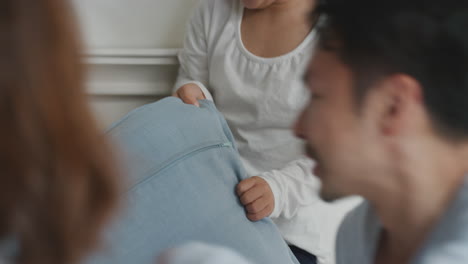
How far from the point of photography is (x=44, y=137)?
0.35m

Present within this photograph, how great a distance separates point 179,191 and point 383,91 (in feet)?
1.24

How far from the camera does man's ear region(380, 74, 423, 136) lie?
22.7 inches

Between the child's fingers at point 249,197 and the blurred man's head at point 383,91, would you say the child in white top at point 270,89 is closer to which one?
the child's fingers at point 249,197

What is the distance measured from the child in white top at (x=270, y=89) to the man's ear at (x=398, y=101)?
0.52m

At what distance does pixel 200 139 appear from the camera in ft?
2.94

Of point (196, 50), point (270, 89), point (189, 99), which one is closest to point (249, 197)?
point (189, 99)

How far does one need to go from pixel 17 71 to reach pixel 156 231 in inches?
19.6

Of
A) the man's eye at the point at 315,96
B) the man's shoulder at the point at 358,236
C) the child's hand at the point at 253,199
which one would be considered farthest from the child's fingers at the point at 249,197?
the man's eye at the point at 315,96

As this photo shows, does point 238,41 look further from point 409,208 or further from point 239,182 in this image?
point 409,208

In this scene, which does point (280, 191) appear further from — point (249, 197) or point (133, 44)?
point (133, 44)

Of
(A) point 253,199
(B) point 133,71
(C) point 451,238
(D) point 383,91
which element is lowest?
(B) point 133,71

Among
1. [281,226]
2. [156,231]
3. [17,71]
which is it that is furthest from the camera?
[281,226]

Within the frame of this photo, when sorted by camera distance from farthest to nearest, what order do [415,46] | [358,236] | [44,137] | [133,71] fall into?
[133,71] < [358,236] < [415,46] < [44,137]

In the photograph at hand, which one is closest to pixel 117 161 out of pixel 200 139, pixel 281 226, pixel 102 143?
pixel 102 143
